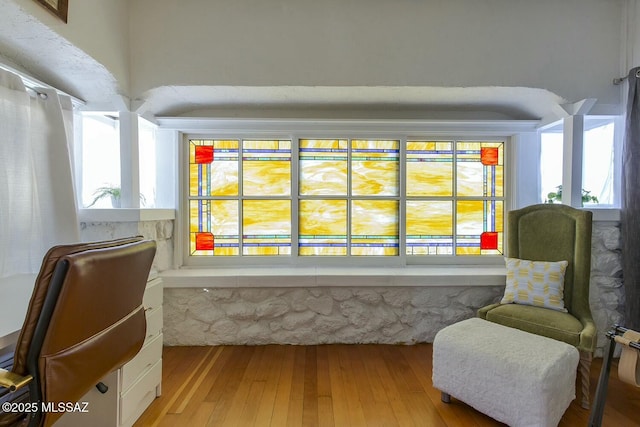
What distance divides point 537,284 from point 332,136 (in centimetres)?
183

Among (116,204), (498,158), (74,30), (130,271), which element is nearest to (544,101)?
Answer: (498,158)

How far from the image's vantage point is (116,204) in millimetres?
2168

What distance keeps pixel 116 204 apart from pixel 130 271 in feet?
4.48

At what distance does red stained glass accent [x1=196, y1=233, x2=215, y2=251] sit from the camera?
8.50 feet

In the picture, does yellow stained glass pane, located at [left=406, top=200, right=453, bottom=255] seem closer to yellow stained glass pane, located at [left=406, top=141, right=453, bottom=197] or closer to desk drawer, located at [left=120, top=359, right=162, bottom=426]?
yellow stained glass pane, located at [left=406, top=141, right=453, bottom=197]

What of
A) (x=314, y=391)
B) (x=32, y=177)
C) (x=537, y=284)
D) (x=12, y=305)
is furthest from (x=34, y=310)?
(x=537, y=284)

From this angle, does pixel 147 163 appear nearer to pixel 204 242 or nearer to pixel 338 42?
pixel 204 242

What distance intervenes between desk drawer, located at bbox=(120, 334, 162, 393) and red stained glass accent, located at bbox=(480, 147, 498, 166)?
282 cm

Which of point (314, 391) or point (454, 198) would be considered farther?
point (454, 198)

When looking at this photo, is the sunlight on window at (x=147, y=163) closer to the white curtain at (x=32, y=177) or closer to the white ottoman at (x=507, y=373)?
the white curtain at (x=32, y=177)

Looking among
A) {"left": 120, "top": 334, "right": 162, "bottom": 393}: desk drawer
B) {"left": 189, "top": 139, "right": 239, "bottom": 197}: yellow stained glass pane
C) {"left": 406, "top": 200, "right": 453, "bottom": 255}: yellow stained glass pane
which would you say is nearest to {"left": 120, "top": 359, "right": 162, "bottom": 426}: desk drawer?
{"left": 120, "top": 334, "right": 162, "bottom": 393}: desk drawer

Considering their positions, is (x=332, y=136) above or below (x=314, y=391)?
above

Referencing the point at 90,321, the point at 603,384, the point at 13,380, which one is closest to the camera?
the point at 13,380

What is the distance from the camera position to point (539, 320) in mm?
1768
